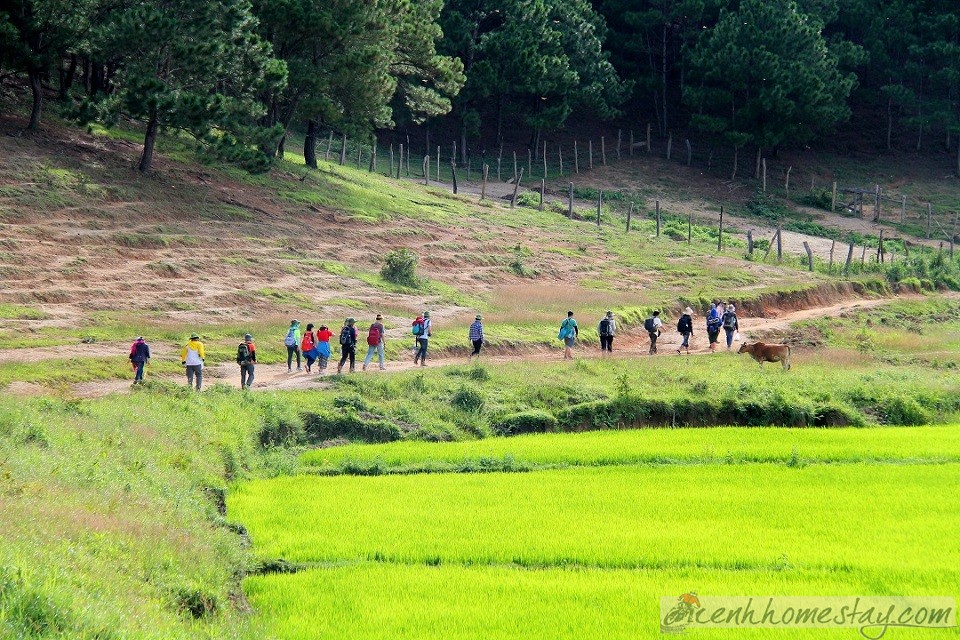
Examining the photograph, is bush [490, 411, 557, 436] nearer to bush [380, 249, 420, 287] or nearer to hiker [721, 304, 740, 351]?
hiker [721, 304, 740, 351]

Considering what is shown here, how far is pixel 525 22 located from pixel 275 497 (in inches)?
2317

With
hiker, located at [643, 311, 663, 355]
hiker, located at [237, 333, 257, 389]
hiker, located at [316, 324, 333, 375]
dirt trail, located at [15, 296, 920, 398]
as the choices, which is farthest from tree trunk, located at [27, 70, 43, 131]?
hiker, located at [643, 311, 663, 355]

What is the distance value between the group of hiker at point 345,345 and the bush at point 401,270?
773 centimetres

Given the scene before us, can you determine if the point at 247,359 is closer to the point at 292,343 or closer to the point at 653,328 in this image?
the point at 292,343

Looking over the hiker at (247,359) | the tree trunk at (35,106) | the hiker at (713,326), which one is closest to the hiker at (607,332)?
the hiker at (713,326)

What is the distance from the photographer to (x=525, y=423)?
26.7m

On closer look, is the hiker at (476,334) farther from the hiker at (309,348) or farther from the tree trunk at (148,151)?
the tree trunk at (148,151)

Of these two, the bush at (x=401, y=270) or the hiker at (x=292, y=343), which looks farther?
the bush at (x=401, y=270)

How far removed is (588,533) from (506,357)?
19573 millimetres

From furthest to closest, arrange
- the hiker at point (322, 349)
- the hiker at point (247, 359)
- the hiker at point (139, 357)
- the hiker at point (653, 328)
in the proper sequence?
the hiker at point (653, 328) < the hiker at point (322, 349) < the hiker at point (247, 359) < the hiker at point (139, 357)

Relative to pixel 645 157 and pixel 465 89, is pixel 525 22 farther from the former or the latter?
pixel 645 157

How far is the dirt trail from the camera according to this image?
27.1 m

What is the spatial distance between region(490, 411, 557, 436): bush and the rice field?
2.83 meters

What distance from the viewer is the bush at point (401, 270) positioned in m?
43.5
